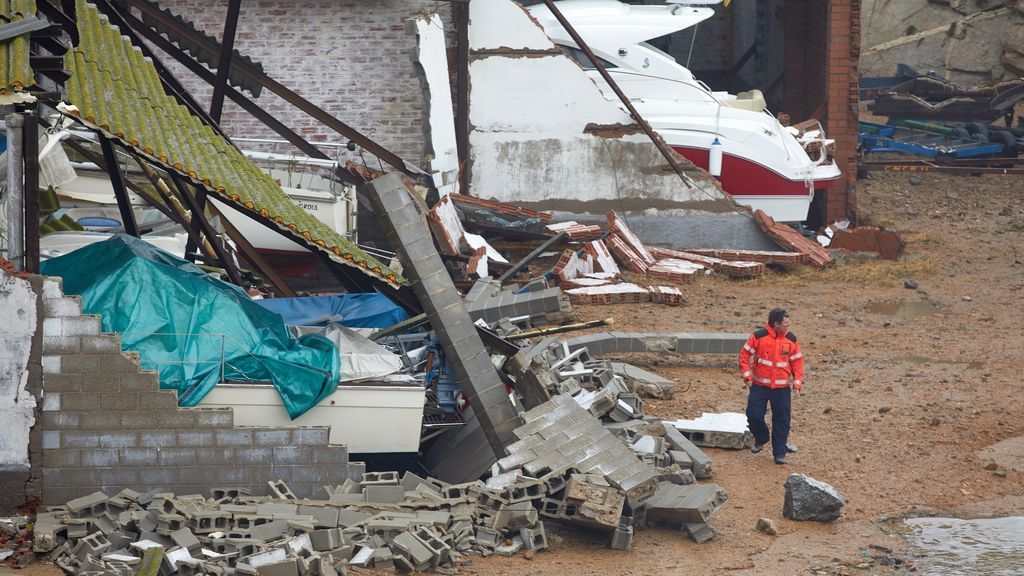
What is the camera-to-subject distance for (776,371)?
1209 cm

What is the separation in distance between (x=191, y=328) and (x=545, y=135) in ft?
33.7

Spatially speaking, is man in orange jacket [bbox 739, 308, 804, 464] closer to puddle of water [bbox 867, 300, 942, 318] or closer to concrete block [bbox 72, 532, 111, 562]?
concrete block [bbox 72, 532, 111, 562]

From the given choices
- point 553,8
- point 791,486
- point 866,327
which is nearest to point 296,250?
point 553,8

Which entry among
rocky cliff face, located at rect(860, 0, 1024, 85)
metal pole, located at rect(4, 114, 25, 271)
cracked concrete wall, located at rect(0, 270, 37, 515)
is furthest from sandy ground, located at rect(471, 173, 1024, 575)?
rocky cliff face, located at rect(860, 0, 1024, 85)

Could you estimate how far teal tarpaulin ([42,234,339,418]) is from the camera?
36.4ft

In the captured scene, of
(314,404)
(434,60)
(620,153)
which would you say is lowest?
(314,404)

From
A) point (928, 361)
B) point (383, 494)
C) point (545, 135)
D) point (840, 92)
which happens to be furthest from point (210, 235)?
point (840, 92)

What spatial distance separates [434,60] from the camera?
65.7 ft

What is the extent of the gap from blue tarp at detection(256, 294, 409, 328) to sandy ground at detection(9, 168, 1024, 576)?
298 centimetres

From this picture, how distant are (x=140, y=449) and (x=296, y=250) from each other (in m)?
7.98

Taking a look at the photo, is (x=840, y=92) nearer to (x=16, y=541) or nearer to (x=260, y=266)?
(x=260, y=266)

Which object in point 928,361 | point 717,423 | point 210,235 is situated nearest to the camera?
point 717,423

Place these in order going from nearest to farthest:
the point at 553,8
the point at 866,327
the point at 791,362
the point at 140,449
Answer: the point at 140,449
the point at 791,362
the point at 866,327
the point at 553,8

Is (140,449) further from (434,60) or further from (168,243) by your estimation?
(434,60)
